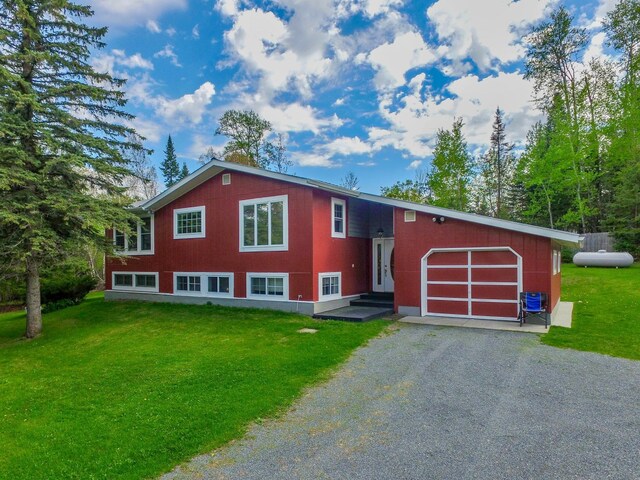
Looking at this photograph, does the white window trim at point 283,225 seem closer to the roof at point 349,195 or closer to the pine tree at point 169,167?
the roof at point 349,195

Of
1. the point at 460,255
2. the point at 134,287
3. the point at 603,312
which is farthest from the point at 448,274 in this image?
the point at 134,287

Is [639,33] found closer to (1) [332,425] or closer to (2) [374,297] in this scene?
(2) [374,297]

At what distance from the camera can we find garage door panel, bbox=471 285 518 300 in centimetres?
949

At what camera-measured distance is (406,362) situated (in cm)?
635

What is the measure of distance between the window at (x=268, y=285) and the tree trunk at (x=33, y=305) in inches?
237

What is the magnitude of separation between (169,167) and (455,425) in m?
41.6

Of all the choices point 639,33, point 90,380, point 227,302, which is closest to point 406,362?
point 90,380

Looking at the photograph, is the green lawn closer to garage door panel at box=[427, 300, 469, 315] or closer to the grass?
garage door panel at box=[427, 300, 469, 315]

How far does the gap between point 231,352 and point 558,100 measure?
83.8 feet

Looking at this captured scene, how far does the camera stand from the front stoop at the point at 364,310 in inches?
389

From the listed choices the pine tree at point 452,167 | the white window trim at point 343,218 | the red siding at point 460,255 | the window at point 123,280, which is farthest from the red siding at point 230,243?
the pine tree at point 452,167

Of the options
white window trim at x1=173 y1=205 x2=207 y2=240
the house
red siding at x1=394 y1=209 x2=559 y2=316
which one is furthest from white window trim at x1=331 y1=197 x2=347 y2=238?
white window trim at x1=173 y1=205 x2=207 y2=240

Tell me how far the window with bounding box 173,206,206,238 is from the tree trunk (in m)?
4.59

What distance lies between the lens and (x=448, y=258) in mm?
10250
